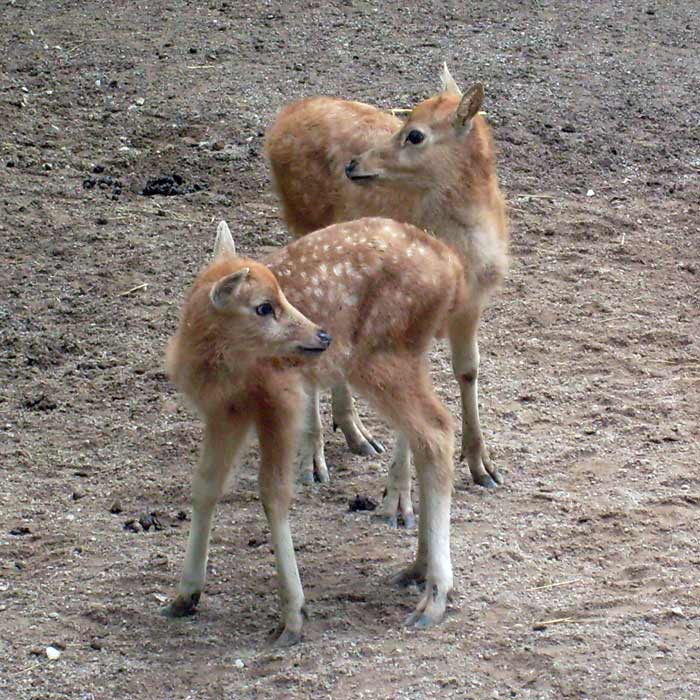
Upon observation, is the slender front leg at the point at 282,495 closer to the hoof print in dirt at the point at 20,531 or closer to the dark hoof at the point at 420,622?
the dark hoof at the point at 420,622

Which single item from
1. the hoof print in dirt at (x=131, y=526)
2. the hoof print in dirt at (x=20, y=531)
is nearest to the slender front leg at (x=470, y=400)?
the hoof print in dirt at (x=131, y=526)

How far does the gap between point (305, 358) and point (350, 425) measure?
5.37 ft

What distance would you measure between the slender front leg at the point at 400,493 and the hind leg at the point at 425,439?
634 mm

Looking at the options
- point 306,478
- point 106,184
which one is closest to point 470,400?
point 306,478

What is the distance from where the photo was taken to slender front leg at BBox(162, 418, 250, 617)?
17.9ft

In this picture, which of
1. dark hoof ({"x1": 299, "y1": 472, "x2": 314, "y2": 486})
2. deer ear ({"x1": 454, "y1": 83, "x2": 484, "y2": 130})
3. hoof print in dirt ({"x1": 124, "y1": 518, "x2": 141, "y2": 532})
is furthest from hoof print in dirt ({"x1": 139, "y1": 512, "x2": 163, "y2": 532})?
deer ear ({"x1": 454, "y1": 83, "x2": 484, "y2": 130})

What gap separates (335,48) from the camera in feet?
40.9

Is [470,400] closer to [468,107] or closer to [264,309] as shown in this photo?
[468,107]

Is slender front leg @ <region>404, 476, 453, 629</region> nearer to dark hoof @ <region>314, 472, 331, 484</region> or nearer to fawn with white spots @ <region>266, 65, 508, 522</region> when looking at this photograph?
fawn with white spots @ <region>266, 65, 508, 522</region>

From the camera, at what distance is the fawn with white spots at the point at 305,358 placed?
17.3 ft

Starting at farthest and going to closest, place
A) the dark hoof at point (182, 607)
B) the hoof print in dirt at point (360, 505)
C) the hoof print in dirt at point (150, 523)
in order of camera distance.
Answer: the hoof print in dirt at point (360, 505), the hoof print in dirt at point (150, 523), the dark hoof at point (182, 607)

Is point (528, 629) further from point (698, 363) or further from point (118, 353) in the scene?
point (118, 353)

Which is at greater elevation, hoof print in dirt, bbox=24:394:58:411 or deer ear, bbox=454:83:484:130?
deer ear, bbox=454:83:484:130

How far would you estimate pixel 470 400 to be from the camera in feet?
22.0
